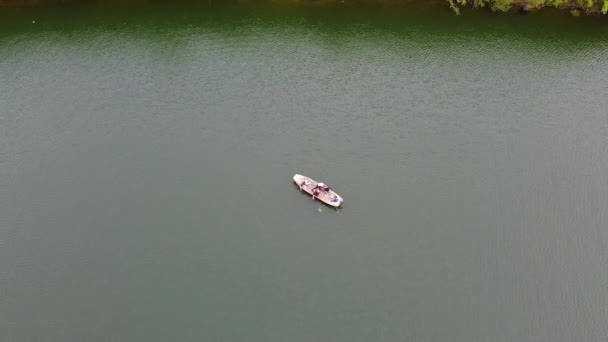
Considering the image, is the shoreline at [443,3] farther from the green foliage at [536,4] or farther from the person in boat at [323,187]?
the person in boat at [323,187]

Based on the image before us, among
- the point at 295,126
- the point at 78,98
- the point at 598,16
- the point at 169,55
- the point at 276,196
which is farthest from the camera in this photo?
the point at 598,16

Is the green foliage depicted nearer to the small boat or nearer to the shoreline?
the shoreline

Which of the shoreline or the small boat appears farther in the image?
the shoreline

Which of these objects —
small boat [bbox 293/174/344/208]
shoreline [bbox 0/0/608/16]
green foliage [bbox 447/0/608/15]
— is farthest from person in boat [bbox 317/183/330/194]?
green foliage [bbox 447/0/608/15]

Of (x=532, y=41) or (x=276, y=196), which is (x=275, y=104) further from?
(x=532, y=41)

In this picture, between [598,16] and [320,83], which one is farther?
[598,16]

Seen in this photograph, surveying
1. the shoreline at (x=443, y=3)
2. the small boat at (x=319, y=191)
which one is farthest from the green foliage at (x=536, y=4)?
the small boat at (x=319, y=191)

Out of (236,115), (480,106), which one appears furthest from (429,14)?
(236,115)
